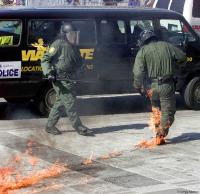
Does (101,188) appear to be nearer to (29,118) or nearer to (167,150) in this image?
(167,150)

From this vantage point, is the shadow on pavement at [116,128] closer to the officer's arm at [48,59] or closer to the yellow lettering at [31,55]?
the officer's arm at [48,59]

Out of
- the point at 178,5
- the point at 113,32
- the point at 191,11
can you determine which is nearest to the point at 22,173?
the point at 113,32

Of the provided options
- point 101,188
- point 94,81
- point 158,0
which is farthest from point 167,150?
point 158,0

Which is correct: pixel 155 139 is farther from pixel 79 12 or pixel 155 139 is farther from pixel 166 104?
pixel 79 12

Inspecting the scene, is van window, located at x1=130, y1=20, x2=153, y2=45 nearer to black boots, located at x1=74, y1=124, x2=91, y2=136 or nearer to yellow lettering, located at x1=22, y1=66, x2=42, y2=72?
yellow lettering, located at x1=22, y1=66, x2=42, y2=72

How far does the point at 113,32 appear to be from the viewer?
1138cm

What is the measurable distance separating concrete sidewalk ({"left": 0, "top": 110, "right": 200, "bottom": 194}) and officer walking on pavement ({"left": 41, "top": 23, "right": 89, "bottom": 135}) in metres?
0.36

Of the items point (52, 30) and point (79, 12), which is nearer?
point (52, 30)

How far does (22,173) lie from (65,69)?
251cm

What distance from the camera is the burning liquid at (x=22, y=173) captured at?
6719 mm

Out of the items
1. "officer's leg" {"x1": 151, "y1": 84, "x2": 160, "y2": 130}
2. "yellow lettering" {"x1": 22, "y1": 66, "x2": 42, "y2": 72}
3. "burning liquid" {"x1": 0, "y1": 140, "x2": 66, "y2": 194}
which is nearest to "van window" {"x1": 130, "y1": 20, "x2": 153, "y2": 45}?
"yellow lettering" {"x1": 22, "y1": 66, "x2": 42, "y2": 72}

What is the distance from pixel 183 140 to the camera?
9281 millimetres

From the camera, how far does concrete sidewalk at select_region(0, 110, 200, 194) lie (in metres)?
6.82

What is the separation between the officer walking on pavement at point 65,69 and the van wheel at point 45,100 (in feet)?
5.15
